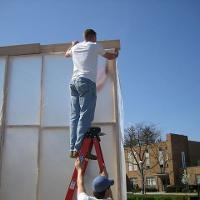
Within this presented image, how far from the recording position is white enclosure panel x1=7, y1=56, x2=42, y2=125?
516 cm

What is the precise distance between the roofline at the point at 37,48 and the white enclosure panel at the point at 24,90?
0.10 m

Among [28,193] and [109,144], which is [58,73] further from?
[28,193]

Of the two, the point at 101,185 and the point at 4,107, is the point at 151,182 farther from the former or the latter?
the point at 101,185

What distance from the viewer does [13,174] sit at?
4.91 m

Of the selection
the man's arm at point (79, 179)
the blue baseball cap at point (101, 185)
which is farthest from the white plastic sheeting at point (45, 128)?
the blue baseball cap at point (101, 185)

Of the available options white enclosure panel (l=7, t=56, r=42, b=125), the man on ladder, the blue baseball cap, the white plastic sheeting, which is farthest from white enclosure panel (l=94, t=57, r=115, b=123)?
the blue baseball cap

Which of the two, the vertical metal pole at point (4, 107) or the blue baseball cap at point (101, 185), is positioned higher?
the vertical metal pole at point (4, 107)

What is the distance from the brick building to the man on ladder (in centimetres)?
4475

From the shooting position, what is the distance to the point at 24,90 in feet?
17.4

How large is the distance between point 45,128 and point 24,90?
742mm

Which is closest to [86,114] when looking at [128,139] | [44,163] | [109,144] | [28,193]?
[109,144]

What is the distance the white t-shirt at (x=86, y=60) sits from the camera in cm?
444

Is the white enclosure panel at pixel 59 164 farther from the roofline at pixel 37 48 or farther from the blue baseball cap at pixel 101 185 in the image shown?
the blue baseball cap at pixel 101 185

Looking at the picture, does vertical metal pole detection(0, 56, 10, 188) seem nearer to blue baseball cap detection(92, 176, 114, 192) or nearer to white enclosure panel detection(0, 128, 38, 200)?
white enclosure panel detection(0, 128, 38, 200)
